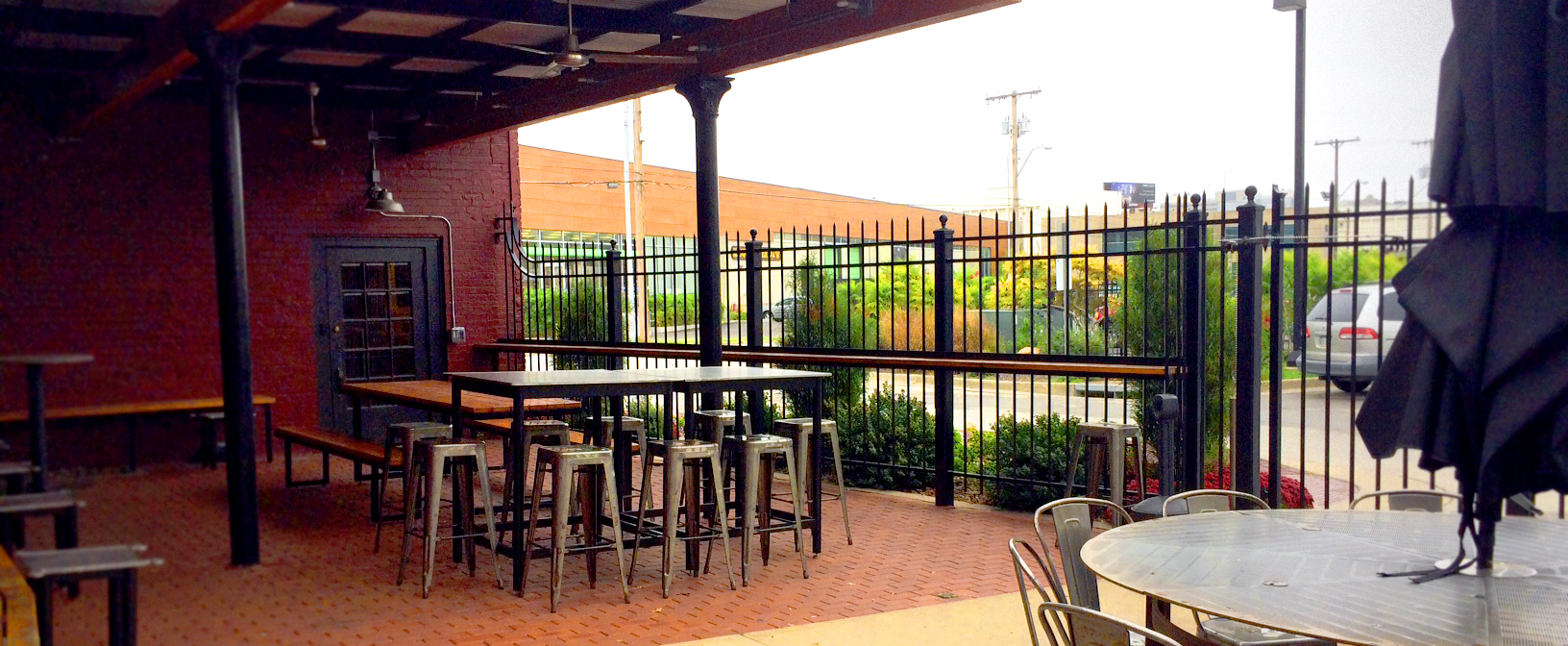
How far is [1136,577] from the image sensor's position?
3.20 meters

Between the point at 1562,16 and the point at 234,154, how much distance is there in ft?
10.1

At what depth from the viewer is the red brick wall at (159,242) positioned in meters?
2.43

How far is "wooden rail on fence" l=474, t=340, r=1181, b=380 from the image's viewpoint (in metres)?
7.16

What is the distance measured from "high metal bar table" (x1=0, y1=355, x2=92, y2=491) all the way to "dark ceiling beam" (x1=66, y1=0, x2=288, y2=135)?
0.47 m

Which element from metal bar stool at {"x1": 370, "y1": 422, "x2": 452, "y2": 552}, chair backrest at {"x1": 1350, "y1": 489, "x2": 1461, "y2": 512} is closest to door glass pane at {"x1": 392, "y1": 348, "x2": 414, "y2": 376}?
metal bar stool at {"x1": 370, "y1": 422, "x2": 452, "y2": 552}

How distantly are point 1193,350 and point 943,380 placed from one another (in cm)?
186

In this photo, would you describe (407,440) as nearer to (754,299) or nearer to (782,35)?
(782,35)

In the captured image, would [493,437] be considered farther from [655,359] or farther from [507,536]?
[655,359]

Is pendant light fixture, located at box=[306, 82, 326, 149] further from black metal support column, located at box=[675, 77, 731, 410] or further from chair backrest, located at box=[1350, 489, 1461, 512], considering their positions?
black metal support column, located at box=[675, 77, 731, 410]

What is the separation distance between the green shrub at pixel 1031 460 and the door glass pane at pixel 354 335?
5607 mm

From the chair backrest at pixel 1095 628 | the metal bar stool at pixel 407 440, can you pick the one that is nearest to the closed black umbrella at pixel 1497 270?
the chair backrest at pixel 1095 628

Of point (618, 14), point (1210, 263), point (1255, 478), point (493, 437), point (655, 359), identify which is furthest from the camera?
point (655, 359)

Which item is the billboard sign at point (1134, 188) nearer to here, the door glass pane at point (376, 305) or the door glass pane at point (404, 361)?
the door glass pane at point (404, 361)

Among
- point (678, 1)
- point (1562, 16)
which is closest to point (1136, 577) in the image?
point (1562, 16)
